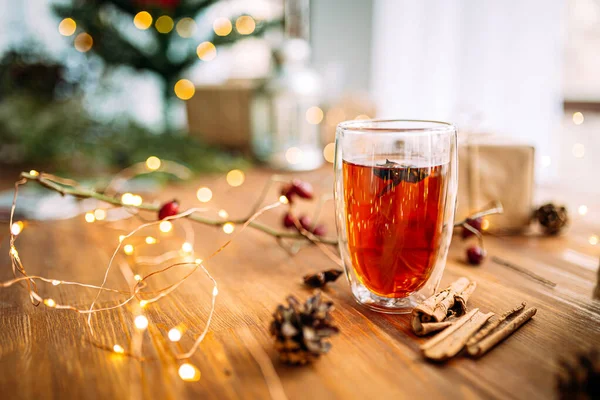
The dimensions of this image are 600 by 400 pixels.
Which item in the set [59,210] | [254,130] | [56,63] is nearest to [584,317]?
[59,210]

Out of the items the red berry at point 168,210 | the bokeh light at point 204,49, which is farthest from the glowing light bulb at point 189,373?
the bokeh light at point 204,49

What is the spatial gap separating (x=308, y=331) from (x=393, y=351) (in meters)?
0.10

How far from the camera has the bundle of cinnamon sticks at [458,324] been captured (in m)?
0.46

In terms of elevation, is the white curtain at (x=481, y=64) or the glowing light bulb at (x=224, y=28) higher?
the glowing light bulb at (x=224, y=28)

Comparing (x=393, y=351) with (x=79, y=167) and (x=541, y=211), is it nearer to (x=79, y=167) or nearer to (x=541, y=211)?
(x=541, y=211)

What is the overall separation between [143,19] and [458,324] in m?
1.72

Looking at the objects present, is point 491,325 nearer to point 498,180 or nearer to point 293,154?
point 498,180

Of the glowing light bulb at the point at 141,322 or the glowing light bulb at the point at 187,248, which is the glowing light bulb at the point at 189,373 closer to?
the glowing light bulb at the point at 141,322

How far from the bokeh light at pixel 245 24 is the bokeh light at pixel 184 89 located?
33 cm

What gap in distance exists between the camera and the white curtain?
4.98 ft

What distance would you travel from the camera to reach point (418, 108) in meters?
2.12

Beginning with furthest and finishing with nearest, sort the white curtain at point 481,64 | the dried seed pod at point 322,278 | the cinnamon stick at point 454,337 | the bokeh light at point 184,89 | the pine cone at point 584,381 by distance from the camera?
the bokeh light at point 184,89 < the white curtain at point 481,64 < the dried seed pod at point 322,278 < the cinnamon stick at point 454,337 < the pine cone at point 584,381

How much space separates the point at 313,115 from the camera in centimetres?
173

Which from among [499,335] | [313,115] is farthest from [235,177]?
[499,335]
